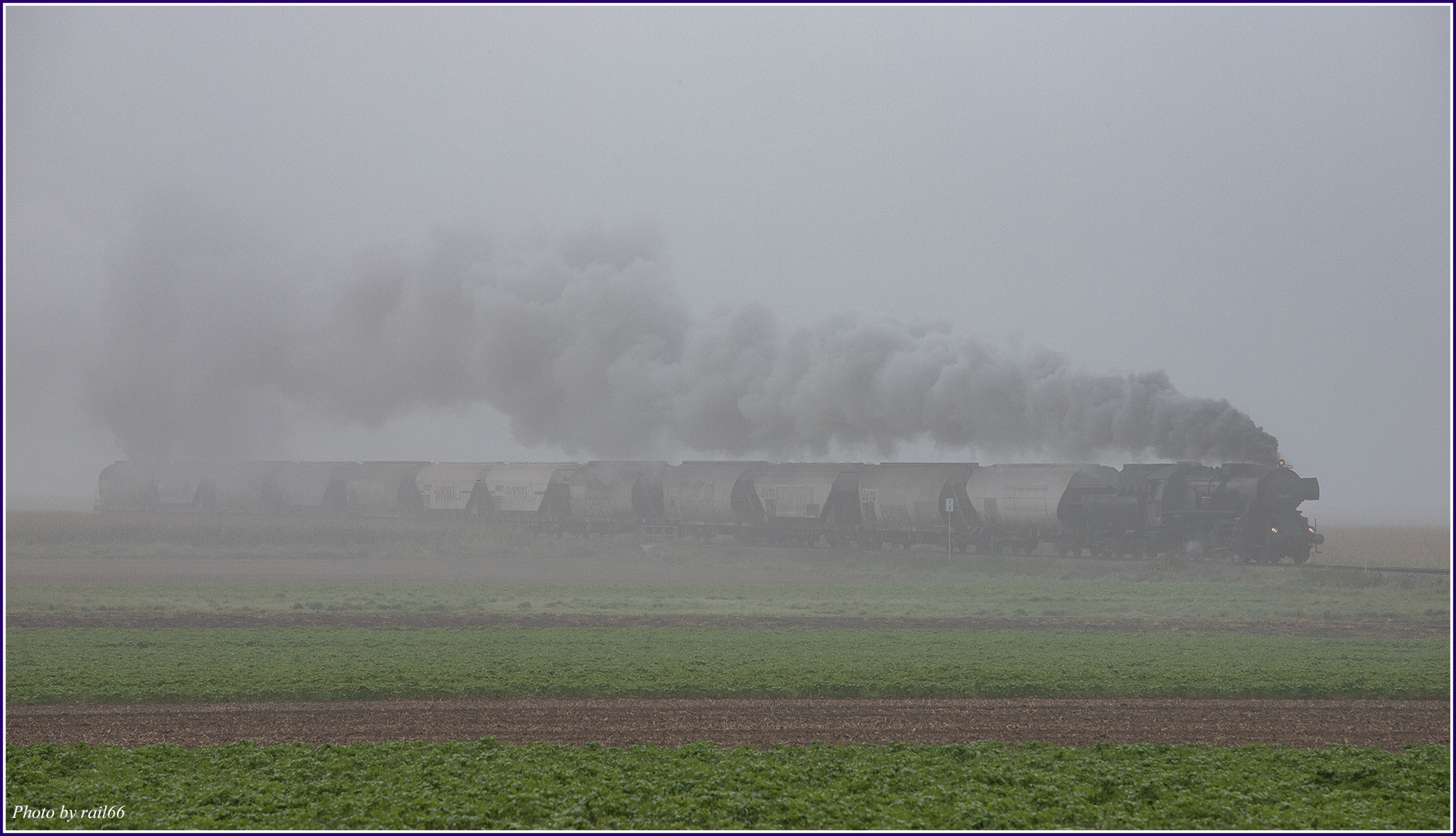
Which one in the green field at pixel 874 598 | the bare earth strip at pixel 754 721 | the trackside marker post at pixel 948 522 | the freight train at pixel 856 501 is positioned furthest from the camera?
the trackside marker post at pixel 948 522

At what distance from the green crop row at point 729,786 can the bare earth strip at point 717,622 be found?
1346 cm

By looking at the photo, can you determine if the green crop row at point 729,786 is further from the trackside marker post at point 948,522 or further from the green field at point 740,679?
the trackside marker post at point 948,522

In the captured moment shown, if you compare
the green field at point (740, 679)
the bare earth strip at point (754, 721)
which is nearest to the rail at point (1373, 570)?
the green field at point (740, 679)

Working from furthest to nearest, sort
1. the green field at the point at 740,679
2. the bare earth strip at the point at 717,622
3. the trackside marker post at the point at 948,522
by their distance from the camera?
1. the trackside marker post at the point at 948,522
2. the bare earth strip at the point at 717,622
3. the green field at the point at 740,679

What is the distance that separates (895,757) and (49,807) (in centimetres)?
896

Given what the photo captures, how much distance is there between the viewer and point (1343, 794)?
1199cm

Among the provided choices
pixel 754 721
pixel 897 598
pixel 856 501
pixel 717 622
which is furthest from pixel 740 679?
pixel 856 501

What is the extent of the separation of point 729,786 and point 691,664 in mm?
8535

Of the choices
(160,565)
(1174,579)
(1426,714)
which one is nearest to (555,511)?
(160,565)

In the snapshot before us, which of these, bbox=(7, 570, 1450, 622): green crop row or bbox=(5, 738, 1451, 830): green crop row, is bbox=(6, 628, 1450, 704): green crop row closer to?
bbox=(5, 738, 1451, 830): green crop row

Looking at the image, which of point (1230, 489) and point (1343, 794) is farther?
point (1230, 489)

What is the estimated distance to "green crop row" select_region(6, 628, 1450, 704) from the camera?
59.9 feet

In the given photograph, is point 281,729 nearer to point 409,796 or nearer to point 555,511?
point 409,796

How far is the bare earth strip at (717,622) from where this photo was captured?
26.9 m
